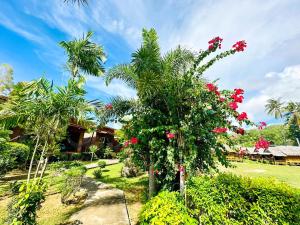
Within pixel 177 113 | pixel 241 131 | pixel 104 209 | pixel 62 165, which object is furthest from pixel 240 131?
pixel 62 165

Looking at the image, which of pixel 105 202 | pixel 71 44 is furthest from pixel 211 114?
pixel 71 44

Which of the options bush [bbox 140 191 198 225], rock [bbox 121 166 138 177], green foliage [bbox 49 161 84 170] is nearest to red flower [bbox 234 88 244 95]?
bush [bbox 140 191 198 225]

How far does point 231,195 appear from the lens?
4.00 m

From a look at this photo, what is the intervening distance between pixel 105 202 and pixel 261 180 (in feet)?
18.6

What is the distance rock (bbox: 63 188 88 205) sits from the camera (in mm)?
7133

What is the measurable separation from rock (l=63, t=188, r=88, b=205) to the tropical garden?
0.12 ft

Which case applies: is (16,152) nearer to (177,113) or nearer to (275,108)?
(177,113)

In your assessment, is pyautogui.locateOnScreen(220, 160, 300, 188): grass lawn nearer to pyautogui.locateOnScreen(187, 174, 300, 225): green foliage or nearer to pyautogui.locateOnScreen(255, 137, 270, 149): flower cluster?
pyautogui.locateOnScreen(255, 137, 270, 149): flower cluster

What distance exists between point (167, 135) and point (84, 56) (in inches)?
255

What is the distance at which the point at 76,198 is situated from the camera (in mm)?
7352

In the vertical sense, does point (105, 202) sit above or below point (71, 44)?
below

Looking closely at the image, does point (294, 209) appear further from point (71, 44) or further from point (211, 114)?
point (71, 44)

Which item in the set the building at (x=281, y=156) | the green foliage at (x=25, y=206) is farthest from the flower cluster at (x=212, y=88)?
the building at (x=281, y=156)

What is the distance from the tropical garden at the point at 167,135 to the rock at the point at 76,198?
0.12ft
